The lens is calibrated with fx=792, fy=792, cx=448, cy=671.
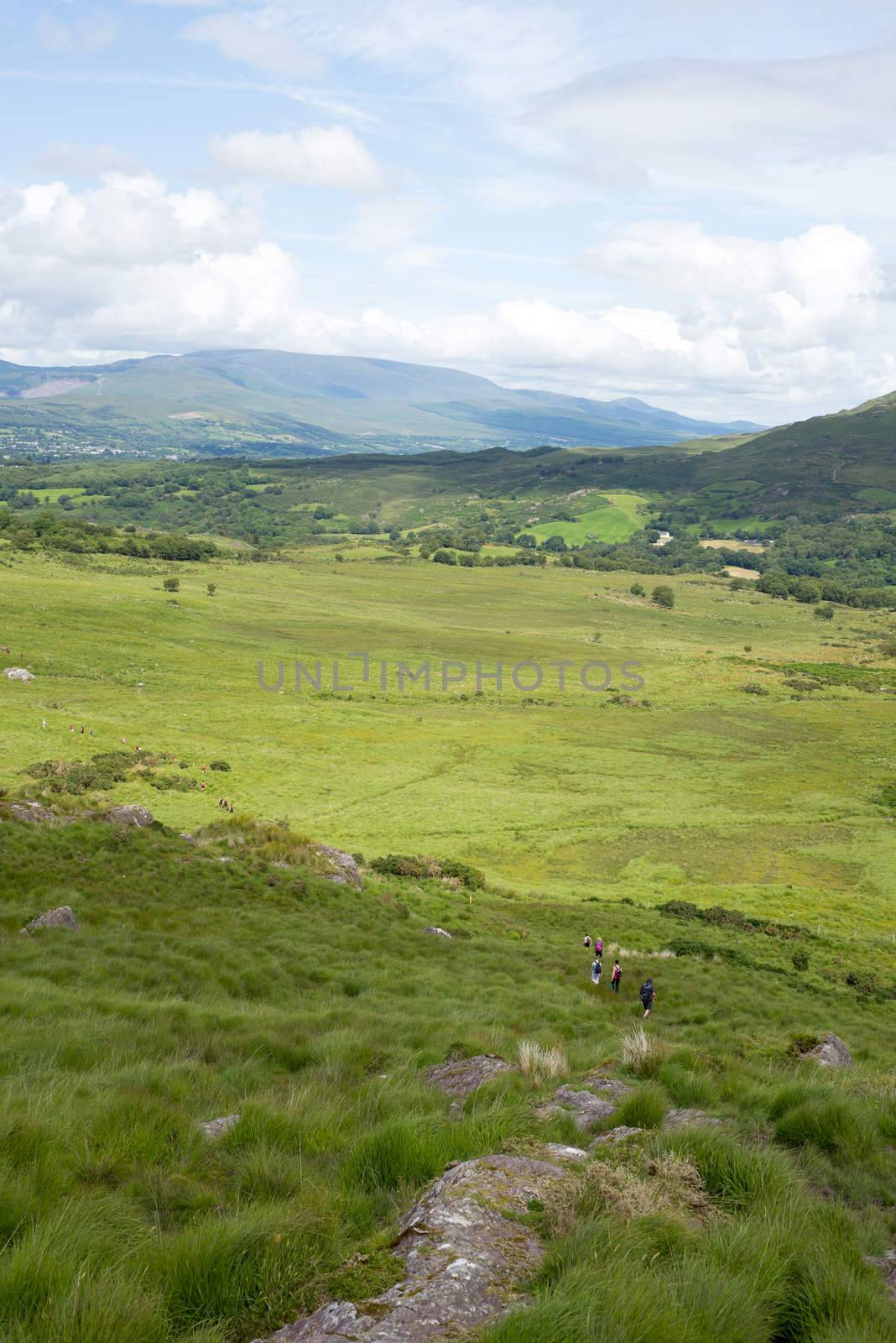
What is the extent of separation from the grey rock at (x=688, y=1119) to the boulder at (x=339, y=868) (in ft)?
76.4

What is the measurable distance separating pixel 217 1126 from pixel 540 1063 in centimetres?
502

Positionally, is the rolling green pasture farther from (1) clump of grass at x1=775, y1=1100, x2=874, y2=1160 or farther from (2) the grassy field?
(1) clump of grass at x1=775, y1=1100, x2=874, y2=1160

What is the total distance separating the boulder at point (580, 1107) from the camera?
8.47 m

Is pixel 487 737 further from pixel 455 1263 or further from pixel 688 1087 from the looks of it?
pixel 455 1263

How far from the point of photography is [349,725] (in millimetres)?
75625

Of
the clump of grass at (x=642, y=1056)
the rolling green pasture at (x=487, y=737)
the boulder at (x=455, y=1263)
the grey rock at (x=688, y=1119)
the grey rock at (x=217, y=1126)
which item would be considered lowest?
the rolling green pasture at (x=487, y=737)

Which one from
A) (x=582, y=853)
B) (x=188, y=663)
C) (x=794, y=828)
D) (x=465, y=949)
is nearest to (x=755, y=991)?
(x=465, y=949)

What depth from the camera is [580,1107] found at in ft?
29.8

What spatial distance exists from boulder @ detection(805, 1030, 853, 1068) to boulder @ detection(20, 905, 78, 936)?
664 inches

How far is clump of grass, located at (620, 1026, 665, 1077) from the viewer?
433 inches

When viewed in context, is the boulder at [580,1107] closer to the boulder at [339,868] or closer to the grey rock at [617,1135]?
the grey rock at [617,1135]

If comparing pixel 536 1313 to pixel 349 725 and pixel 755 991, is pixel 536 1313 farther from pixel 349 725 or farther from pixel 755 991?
A: pixel 349 725

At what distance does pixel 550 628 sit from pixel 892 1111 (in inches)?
5284

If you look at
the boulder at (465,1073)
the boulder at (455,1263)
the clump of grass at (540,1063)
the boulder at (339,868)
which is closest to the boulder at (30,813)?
the boulder at (339,868)
